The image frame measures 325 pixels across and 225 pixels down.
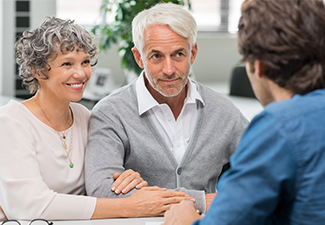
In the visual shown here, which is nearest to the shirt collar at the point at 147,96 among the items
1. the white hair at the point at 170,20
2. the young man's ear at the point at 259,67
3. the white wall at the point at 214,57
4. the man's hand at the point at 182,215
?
the white hair at the point at 170,20

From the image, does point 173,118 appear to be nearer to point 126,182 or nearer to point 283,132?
point 126,182

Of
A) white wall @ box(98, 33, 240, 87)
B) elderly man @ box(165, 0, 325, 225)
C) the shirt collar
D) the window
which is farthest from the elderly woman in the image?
the window

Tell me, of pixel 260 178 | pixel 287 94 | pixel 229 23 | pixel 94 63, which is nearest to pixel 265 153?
pixel 260 178

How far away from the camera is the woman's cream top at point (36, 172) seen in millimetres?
1211

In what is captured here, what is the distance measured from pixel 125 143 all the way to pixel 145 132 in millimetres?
91

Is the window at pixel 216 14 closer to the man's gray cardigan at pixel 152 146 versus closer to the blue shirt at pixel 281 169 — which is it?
the man's gray cardigan at pixel 152 146

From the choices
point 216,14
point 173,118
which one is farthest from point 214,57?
point 173,118

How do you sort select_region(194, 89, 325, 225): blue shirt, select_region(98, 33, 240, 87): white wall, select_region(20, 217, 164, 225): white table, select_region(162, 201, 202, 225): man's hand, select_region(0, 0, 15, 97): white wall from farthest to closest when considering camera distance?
select_region(98, 33, 240, 87): white wall → select_region(0, 0, 15, 97): white wall → select_region(20, 217, 164, 225): white table → select_region(162, 201, 202, 225): man's hand → select_region(194, 89, 325, 225): blue shirt

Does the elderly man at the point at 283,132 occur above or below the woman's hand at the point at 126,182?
above

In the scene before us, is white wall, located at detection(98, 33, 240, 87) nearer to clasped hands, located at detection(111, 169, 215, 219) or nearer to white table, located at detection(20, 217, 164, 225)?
clasped hands, located at detection(111, 169, 215, 219)

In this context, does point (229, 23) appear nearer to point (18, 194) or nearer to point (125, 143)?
point (125, 143)

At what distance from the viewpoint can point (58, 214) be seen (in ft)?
3.98

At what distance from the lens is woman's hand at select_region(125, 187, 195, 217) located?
4.11ft

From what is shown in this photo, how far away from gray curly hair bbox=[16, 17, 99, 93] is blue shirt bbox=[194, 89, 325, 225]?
87cm
